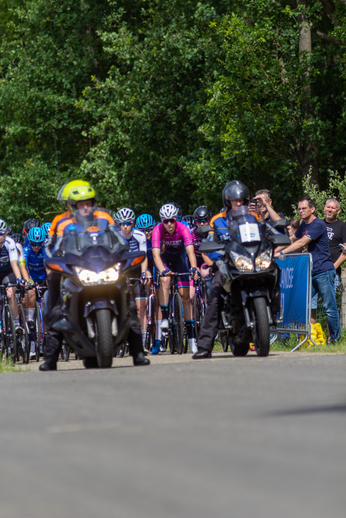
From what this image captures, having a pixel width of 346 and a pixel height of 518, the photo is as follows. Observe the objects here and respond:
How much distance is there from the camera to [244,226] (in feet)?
32.8

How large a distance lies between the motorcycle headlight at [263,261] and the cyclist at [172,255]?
3194 millimetres

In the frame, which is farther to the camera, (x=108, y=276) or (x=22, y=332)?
(x=22, y=332)

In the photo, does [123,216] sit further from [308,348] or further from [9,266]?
[308,348]

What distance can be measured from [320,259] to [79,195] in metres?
4.31

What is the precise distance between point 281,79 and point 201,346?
52.6 ft

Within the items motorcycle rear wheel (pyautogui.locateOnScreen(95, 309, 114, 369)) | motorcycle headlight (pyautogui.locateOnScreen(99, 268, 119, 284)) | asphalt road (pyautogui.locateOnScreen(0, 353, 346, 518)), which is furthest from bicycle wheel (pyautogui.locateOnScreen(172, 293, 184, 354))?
asphalt road (pyautogui.locateOnScreen(0, 353, 346, 518))

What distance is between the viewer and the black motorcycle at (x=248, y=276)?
9.62 metres

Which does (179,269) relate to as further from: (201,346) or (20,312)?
(201,346)

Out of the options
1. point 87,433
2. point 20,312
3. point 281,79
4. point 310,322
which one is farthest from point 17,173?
point 87,433

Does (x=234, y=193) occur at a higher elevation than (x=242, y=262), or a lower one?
higher

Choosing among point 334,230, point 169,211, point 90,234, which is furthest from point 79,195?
point 334,230

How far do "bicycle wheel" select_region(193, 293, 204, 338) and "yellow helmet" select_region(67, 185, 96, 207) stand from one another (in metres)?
4.21

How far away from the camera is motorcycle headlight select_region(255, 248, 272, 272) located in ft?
31.9

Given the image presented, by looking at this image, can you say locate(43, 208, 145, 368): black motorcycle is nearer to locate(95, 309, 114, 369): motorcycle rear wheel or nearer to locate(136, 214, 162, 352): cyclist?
locate(95, 309, 114, 369): motorcycle rear wheel
